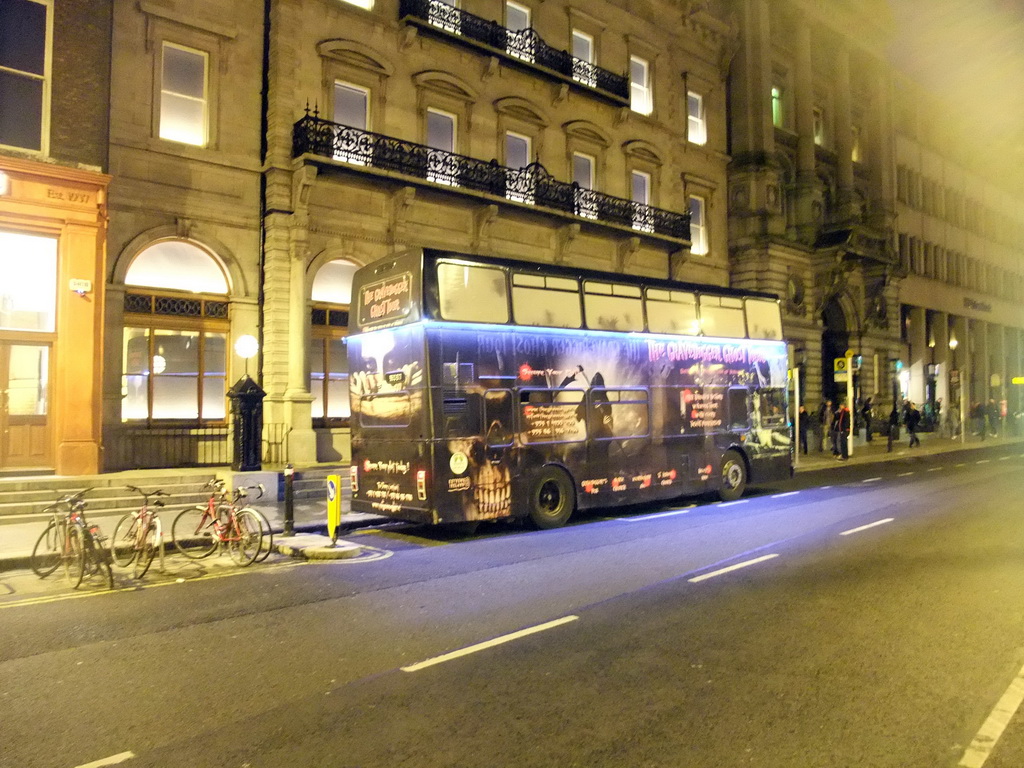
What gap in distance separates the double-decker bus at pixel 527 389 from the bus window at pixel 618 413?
3 centimetres

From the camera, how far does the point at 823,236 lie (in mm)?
34625

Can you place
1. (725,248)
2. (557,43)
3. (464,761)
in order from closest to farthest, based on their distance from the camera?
(464,761) → (557,43) → (725,248)

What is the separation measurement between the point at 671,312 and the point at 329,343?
31.7ft

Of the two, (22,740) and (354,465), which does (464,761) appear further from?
(354,465)

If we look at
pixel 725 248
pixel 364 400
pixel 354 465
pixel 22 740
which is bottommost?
pixel 22 740

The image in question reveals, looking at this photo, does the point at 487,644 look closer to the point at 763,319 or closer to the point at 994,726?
the point at 994,726

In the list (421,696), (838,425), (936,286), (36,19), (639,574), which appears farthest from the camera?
(936,286)

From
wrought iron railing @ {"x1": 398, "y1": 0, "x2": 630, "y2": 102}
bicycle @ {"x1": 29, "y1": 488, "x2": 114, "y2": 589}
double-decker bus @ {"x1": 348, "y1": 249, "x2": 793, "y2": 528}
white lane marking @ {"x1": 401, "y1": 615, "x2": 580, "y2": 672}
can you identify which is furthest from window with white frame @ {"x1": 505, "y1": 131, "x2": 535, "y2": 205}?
white lane marking @ {"x1": 401, "y1": 615, "x2": 580, "y2": 672}

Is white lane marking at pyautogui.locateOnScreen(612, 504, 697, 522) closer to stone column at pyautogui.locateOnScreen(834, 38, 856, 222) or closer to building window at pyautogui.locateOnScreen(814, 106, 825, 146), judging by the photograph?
stone column at pyautogui.locateOnScreen(834, 38, 856, 222)

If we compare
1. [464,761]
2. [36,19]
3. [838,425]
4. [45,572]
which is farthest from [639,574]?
[838,425]

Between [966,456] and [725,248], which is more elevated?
[725,248]

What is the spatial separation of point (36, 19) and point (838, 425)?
25535mm

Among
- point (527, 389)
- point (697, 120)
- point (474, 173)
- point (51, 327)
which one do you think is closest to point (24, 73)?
point (51, 327)

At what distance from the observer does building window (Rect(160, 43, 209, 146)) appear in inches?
722
